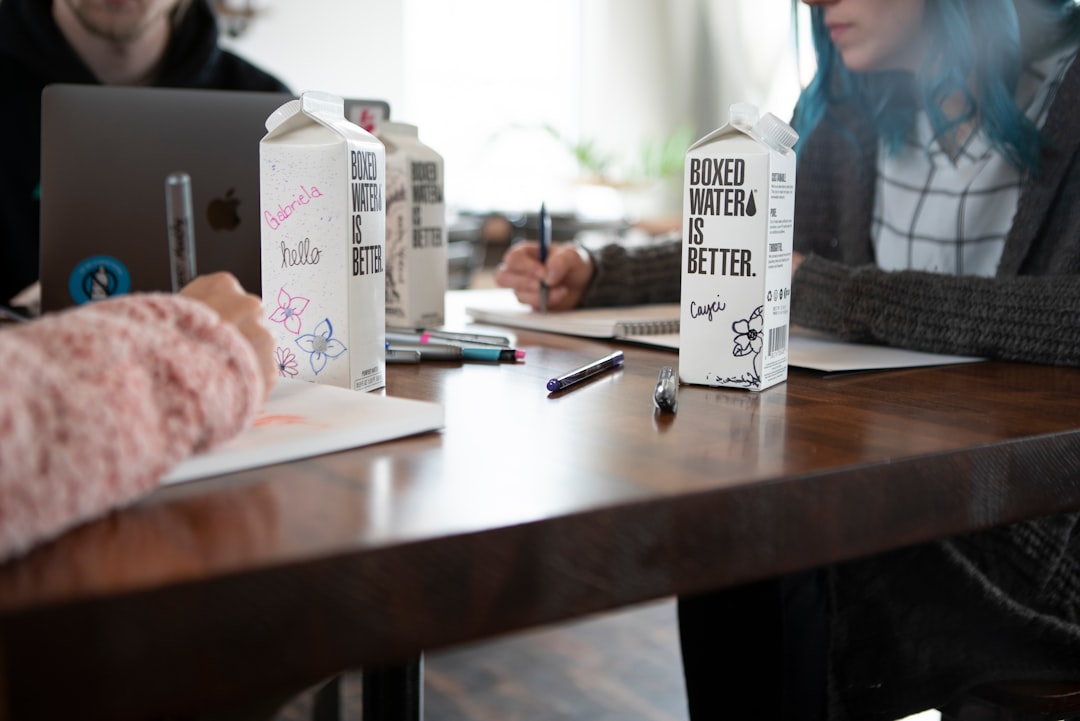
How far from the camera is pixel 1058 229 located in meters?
1.03

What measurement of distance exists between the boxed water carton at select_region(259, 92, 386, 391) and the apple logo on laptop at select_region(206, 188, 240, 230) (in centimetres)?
43

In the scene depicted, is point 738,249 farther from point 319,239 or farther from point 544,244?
point 544,244

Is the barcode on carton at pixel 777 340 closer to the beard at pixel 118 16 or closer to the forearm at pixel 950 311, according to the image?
the forearm at pixel 950 311

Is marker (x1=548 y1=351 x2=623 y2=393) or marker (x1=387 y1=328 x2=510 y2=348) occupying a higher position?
marker (x1=387 y1=328 x2=510 y2=348)

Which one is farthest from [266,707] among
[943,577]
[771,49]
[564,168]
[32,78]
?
[564,168]

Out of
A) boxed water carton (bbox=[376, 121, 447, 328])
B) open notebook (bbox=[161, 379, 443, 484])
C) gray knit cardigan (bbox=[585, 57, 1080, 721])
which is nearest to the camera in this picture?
open notebook (bbox=[161, 379, 443, 484])

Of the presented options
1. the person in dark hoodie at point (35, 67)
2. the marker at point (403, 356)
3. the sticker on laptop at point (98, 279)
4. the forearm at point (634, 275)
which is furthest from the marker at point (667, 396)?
the person in dark hoodie at point (35, 67)

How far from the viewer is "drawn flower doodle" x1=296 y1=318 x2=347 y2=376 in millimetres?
646

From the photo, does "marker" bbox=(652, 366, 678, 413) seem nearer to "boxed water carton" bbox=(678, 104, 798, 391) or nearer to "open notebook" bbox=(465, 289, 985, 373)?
"boxed water carton" bbox=(678, 104, 798, 391)

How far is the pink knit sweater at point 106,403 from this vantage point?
13.6 inches

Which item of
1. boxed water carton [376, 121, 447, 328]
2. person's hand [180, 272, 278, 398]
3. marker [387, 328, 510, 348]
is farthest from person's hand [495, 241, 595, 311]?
person's hand [180, 272, 278, 398]

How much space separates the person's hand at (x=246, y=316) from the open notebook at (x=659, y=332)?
0.43m

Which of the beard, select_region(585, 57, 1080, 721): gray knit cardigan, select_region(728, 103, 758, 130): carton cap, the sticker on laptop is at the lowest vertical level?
select_region(585, 57, 1080, 721): gray knit cardigan

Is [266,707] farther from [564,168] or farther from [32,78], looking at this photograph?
[564,168]
